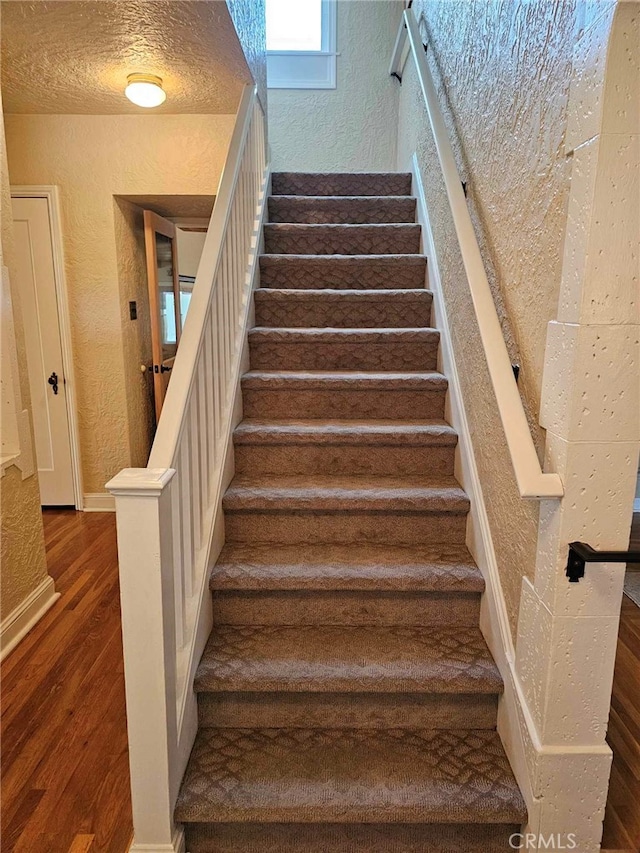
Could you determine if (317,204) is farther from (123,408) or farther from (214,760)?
(214,760)

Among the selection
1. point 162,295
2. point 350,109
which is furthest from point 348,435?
point 350,109

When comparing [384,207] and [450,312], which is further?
[384,207]

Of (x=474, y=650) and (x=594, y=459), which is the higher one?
(x=594, y=459)

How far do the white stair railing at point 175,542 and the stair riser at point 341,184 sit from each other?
1.39m

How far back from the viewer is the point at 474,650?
5.65 feet

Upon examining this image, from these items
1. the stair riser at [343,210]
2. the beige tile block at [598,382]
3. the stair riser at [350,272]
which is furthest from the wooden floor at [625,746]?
the stair riser at [343,210]

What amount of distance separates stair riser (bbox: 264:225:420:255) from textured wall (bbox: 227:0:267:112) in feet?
2.50

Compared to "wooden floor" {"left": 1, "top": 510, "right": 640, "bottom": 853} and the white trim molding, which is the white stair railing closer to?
"wooden floor" {"left": 1, "top": 510, "right": 640, "bottom": 853}

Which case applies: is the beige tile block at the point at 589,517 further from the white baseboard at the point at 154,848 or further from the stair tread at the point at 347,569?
the white baseboard at the point at 154,848

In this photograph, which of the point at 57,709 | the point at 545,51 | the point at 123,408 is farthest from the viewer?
the point at 123,408

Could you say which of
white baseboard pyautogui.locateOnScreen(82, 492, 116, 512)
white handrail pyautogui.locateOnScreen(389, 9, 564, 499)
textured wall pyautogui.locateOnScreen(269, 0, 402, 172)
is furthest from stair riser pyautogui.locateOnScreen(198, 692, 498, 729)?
textured wall pyautogui.locateOnScreen(269, 0, 402, 172)

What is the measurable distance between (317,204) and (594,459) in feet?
8.66

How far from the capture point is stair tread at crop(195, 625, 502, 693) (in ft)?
5.24

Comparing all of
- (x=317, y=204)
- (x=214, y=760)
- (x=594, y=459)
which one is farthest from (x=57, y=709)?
(x=317, y=204)
